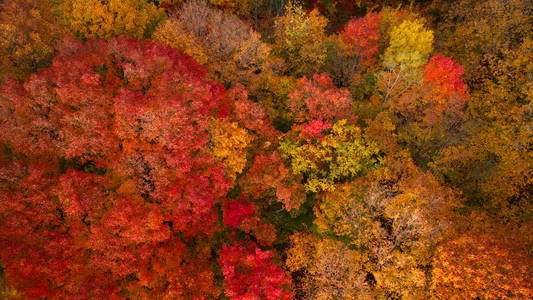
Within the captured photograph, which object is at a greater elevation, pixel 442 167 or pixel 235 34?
pixel 235 34

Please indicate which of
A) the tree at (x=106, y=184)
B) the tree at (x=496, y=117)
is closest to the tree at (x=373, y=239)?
the tree at (x=496, y=117)

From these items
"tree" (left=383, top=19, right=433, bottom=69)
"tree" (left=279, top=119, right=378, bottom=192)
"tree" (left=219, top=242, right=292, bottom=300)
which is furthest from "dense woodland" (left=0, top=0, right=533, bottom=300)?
"tree" (left=383, top=19, right=433, bottom=69)

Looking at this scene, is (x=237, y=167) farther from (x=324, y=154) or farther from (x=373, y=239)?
(x=373, y=239)

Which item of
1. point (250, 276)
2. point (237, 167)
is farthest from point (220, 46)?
point (250, 276)

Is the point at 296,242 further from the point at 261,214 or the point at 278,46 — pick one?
the point at 278,46

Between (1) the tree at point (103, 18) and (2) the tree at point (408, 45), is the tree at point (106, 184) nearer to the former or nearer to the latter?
(1) the tree at point (103, 18)

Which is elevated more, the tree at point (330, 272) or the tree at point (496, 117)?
the tree at point (496, 117)

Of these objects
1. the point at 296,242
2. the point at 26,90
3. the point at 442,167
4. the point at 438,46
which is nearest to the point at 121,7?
the point at 26,90
